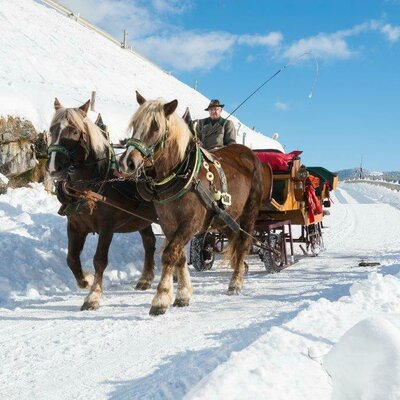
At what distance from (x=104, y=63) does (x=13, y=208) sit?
2215cm

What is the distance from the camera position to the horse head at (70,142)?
5.89 m

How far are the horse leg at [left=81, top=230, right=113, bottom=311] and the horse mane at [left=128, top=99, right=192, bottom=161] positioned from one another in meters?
1.55

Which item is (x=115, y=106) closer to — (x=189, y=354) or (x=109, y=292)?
(x=109, y=292)

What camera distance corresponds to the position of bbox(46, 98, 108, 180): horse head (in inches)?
232

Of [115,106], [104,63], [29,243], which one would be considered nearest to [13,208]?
[29,243]

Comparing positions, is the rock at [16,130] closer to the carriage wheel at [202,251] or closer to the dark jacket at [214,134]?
the dark jacket at [214,134]

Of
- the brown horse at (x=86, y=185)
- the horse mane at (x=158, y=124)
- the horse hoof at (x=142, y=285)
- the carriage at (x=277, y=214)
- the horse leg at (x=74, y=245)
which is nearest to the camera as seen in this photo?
the horse mane at (x=158, y=124)

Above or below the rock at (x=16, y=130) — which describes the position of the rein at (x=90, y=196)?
below

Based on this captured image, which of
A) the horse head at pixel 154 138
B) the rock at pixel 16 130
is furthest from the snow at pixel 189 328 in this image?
the horse head at pixel 154 138

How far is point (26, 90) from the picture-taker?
45.1 feet

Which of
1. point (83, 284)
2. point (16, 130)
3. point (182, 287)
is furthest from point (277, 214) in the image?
point (16, 130)

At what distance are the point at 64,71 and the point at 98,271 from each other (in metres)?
18.5

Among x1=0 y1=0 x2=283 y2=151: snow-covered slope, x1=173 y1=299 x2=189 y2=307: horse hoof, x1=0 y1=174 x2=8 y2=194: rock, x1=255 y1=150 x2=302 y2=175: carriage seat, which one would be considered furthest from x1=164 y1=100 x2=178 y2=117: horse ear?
x1=0 y1=0 x2=283 y2=151: snow-covered slope

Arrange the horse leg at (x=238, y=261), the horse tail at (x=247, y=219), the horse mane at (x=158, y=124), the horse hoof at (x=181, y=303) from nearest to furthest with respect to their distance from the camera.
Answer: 1. the horse mane at (x=158, y=124)
2. the horse hoof at (x=181, y=303)
3. the horse leg at (x=238, y=261)
4. the horse tail at (x=247, y=219)
